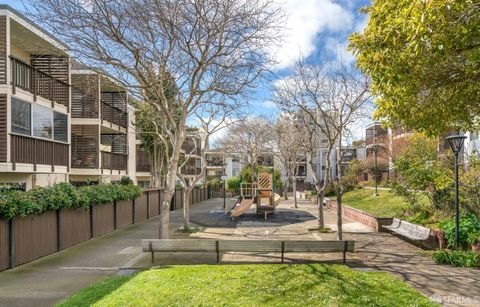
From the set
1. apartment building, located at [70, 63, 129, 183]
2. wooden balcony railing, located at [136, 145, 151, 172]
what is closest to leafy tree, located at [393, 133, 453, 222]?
apartment building, located at [70, 63, 129, 183]

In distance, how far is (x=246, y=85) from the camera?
12.3 m

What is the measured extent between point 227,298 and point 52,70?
15645 mm

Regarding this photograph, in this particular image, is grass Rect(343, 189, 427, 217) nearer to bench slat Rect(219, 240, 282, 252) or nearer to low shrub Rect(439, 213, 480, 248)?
low shrub Rect(439, 213, 480, 248)

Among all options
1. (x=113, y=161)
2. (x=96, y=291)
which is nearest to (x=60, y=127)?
(x=113, y=161)

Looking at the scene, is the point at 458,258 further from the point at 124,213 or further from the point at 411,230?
the point at 124,213

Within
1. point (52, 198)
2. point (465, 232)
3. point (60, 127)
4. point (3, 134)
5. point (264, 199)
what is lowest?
point (264, 199)

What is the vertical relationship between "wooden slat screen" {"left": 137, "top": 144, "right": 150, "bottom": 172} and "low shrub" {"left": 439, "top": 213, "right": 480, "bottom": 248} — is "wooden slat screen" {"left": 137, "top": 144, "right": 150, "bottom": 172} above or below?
above

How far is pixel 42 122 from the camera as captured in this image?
15398 mm

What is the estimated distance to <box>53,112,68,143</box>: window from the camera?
16.6 m

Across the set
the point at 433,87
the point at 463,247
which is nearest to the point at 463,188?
the point at 463,247

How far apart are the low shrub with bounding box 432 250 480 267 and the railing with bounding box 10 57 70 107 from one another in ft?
49.7

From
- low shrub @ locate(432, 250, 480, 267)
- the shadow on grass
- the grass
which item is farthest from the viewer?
the grass

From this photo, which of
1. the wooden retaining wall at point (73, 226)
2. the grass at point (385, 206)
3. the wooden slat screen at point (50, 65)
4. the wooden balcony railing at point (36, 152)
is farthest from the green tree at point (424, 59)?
the wooden slat screen at point (50, 65)

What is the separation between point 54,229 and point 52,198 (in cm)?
111
